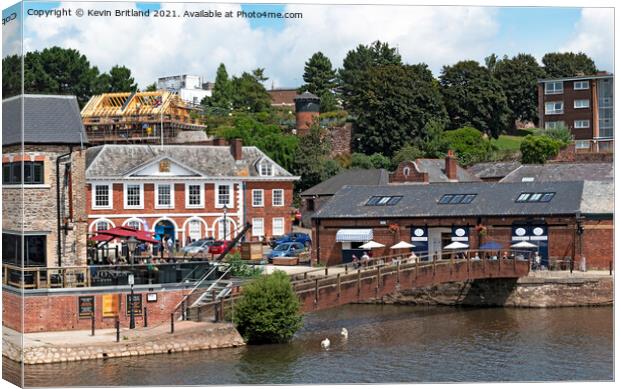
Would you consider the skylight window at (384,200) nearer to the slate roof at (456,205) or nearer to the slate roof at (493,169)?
the slate roof at (456,205)

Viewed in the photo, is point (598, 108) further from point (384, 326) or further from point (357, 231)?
point (384, 326)

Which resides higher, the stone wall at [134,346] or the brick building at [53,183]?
the brick building at [53,183]

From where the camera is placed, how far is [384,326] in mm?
42219

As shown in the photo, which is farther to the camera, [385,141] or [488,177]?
[385,141]

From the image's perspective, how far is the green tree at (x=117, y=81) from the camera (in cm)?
8319

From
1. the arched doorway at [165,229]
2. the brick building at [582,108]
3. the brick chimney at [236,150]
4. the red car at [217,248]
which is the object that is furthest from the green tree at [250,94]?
the red car at [217,248]

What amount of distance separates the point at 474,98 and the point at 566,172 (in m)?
27.8

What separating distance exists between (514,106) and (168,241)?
44480 millimetres

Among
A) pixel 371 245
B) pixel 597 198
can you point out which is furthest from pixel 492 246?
pixel 371 245

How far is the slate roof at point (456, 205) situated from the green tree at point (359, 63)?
108 ft

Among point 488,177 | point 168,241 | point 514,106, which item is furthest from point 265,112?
point 168,241

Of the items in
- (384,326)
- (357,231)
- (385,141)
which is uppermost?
(385,141)

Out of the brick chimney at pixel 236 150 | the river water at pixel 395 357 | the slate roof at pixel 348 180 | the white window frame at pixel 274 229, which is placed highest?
the brick chimney at pixel 236 150

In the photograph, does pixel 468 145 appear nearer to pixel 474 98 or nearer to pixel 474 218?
pixel 474 98
